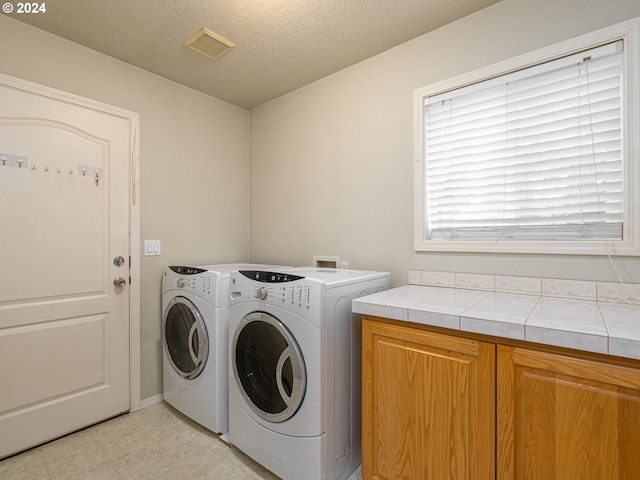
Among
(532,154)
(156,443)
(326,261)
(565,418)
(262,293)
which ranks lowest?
(156,443)

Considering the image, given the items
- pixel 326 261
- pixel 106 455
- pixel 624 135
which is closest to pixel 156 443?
pixel 106 455

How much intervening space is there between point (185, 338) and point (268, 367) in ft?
2.66

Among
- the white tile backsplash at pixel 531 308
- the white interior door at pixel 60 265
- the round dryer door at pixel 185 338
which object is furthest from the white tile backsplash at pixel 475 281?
the white interior door at pixel 60 265

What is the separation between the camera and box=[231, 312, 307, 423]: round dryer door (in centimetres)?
139

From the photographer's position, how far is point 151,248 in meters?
2.24

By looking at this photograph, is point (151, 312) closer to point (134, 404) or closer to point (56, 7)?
point (134, 404)

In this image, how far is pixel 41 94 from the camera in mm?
1780

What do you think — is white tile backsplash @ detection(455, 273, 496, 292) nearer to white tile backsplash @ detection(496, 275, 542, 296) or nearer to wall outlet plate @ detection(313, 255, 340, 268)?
white tile backsplash @ detection(496, 275, 542, 296)

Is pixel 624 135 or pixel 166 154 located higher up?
pixel 166 154

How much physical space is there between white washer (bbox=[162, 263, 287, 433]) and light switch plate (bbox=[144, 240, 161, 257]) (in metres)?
0.21

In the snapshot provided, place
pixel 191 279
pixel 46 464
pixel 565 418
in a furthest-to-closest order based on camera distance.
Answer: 1. pixel 191 279
2. pixel 46 464
3. pixel 565 418

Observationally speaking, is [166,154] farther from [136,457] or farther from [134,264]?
[136,457]

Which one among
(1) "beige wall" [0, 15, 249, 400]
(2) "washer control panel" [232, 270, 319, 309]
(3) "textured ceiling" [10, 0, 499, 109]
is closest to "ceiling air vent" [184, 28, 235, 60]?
(3) "textured ceiling" [10, 0, 499, 109]

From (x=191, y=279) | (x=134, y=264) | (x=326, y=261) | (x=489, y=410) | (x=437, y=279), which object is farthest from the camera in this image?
(x=326, y=261)
